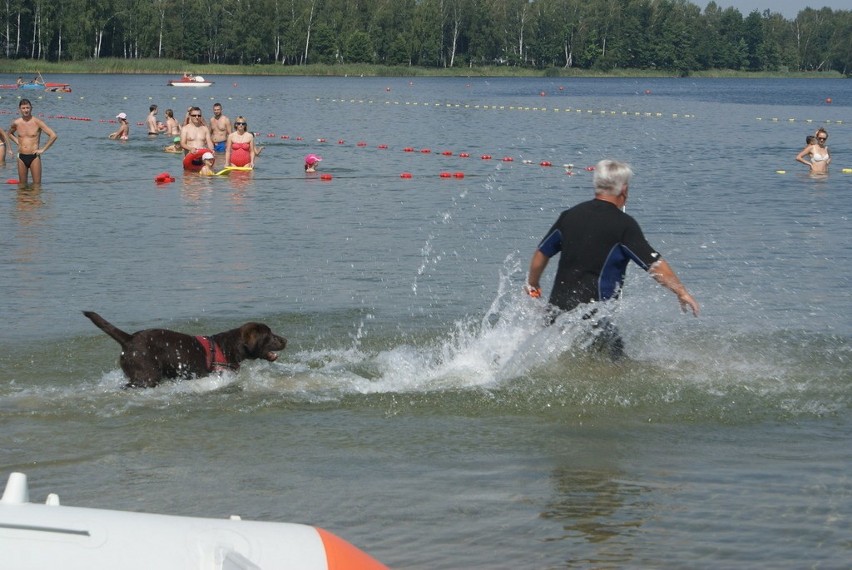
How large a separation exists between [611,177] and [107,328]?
10.3ft

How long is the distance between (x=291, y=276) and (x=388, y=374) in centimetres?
435

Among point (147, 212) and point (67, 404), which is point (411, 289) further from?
point (147, 212)

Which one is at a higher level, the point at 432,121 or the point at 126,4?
the point at 126,4

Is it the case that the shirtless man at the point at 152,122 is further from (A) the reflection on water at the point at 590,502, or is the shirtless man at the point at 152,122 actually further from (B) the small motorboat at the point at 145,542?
(B) the small motorboat at the point at 145,542

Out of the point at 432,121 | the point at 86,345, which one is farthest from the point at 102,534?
the point at 432,121

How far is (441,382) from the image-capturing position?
848 centimetres

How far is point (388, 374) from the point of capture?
28.8ft

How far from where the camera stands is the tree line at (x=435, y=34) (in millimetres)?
107938

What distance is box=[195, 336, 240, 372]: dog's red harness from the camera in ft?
25.2

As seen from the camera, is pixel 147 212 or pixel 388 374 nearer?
pixel 388 374

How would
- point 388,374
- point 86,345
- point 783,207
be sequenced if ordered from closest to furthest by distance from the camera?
point 388,374 < point 86,345 < point 783,207

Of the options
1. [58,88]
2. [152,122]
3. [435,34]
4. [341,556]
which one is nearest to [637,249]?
[341,556]

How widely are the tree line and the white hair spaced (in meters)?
103

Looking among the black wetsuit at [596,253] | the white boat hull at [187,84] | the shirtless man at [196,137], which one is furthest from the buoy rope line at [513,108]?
the black wetsuit at [596,253]
